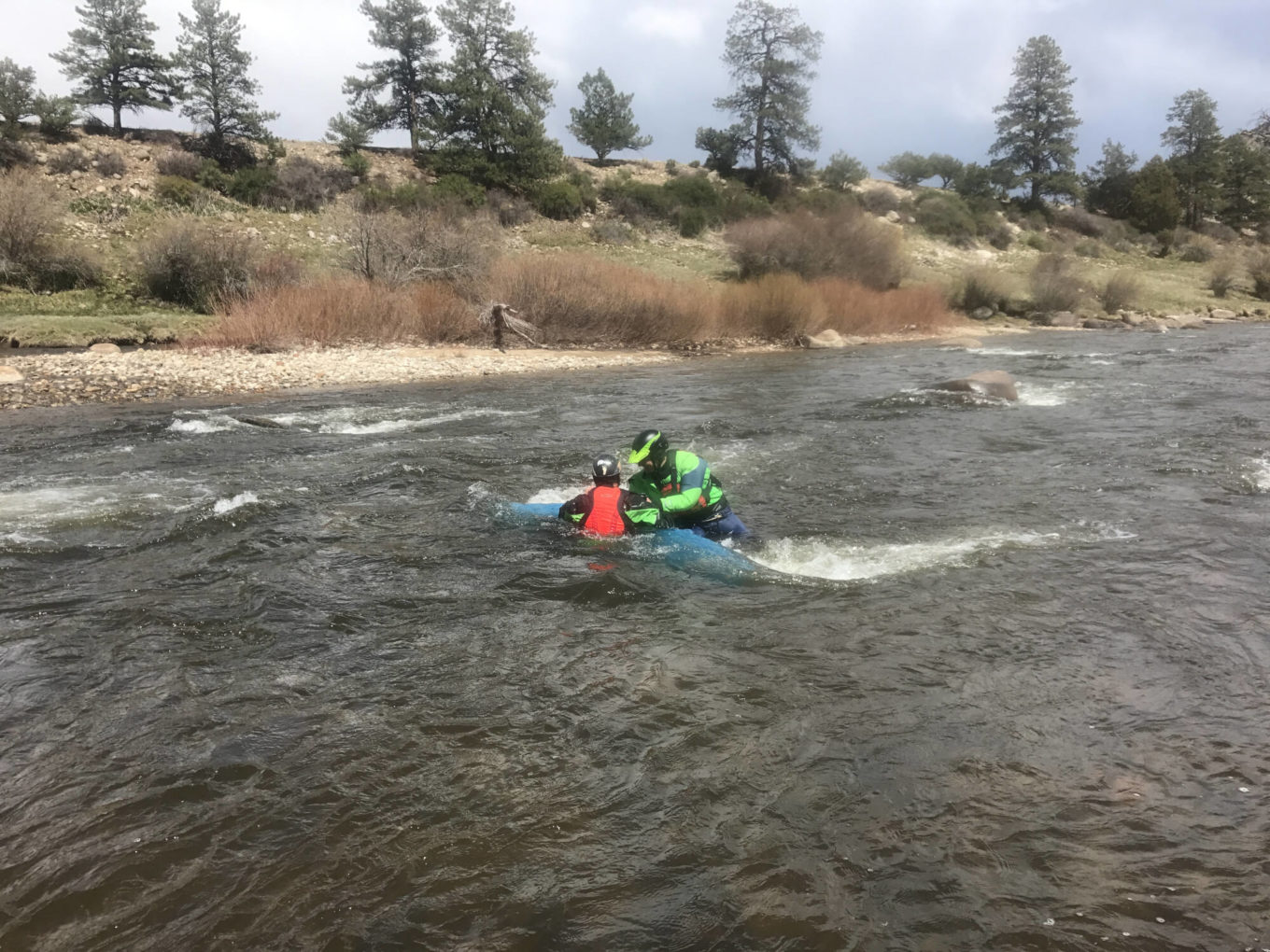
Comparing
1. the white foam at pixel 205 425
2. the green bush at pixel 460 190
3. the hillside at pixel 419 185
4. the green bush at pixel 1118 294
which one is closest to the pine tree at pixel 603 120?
the hillside at pixel 419 185

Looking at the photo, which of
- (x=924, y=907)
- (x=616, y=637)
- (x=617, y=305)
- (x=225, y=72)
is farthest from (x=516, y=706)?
(x=225, y=72)

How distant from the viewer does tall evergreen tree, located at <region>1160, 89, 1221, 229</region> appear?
61188 mm

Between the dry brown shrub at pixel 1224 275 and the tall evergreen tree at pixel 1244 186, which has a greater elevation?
the tall evergreen tree at pixel 1244 186

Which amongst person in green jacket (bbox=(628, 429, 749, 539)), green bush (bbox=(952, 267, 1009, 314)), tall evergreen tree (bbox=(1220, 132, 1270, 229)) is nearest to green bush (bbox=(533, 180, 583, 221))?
green bush (bbox=(952, 267, 1009, 314))

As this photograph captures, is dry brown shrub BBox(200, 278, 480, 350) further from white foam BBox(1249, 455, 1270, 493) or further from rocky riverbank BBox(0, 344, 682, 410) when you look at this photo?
white foam BBox(1249, 455, 1270, 493)

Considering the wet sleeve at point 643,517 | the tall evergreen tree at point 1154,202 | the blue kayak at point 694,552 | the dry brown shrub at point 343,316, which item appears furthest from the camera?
the tall evergreen tree at point 1154,202

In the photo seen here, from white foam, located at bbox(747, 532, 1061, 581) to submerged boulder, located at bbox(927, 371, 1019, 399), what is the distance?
9.15 metres

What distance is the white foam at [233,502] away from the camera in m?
8.99

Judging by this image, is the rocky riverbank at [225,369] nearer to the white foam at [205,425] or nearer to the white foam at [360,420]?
the white foam at [205,425]

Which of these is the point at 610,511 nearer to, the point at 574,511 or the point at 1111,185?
the point at 574,511

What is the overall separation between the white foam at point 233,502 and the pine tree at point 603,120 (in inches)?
2059

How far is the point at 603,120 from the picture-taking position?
58.8 metres

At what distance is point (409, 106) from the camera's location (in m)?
50.2

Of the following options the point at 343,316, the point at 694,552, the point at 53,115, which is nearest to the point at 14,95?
the point at 53,115
